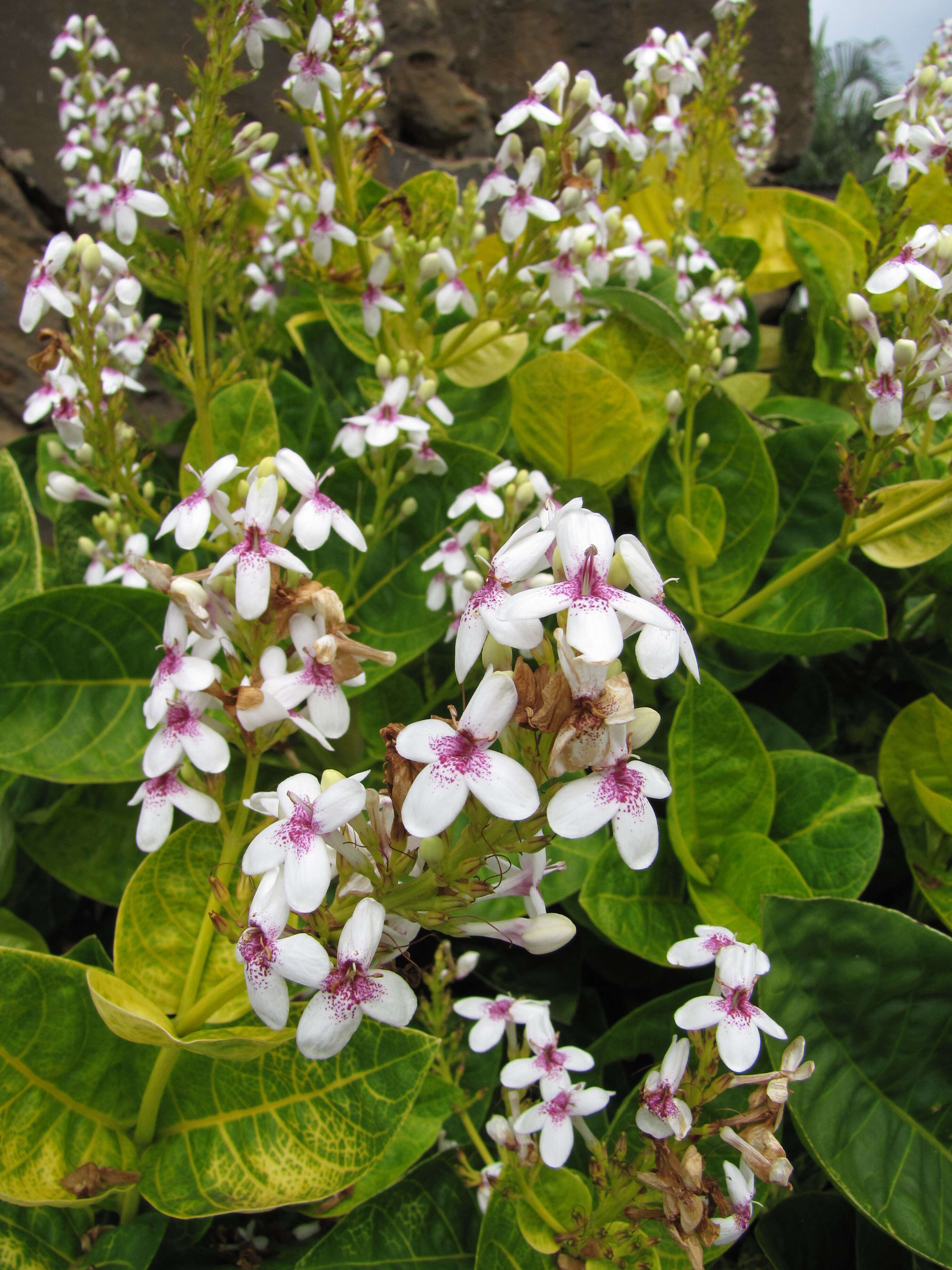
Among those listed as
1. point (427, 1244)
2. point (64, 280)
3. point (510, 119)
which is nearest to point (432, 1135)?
point (427, 1244)

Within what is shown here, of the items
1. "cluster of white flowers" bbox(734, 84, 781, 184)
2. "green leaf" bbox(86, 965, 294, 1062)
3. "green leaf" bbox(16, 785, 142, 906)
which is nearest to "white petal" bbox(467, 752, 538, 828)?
"green leaf" bbox(86, 965, 294, 1062)

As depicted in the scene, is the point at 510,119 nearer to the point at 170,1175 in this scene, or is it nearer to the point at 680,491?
the point at 680,491

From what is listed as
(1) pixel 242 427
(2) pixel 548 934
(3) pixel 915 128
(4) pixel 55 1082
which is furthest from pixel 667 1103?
(3) pixel 915 128

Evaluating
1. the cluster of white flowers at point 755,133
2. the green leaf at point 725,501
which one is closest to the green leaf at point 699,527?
the green leaf at point 725,501

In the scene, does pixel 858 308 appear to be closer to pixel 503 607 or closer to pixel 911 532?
pixel 911 532

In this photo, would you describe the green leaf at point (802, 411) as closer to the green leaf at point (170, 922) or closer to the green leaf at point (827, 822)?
the green leaf at point (827, 822)
